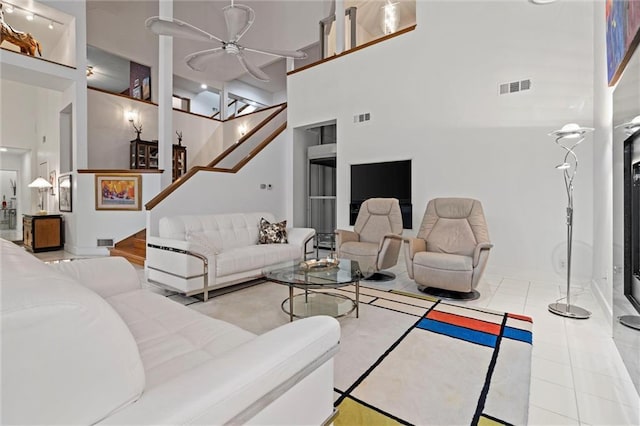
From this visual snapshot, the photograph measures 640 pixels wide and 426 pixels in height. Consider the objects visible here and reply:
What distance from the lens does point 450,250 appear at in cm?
372

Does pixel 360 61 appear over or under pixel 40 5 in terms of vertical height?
under

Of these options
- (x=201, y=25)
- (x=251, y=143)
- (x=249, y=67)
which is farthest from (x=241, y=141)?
(x=201, y=25)

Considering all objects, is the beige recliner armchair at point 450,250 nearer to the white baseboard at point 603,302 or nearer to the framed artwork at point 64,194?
the white baseboard at point 603,302

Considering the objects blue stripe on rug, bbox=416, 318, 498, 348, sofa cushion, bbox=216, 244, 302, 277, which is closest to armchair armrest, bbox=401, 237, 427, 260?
blue stripe on rug, bbox=416, 318, 498, 348

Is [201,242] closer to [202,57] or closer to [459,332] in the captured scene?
[459,332]

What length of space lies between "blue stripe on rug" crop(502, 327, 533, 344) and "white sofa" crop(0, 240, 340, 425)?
198cm

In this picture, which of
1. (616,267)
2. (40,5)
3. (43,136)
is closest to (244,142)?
(40,5)

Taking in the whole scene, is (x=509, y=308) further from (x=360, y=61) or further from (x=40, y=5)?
(x=40, y=5)

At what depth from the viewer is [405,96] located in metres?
5.11

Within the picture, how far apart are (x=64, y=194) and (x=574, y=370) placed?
8.68 m

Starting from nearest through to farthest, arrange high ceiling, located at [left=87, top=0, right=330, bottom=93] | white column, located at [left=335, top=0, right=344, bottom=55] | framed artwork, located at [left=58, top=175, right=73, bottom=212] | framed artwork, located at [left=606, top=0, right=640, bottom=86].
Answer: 1. framed artwork, located at [left=606, top=0, right=640, bottom=86]
2. white column, located at [left=335, top=0, right=344, bottom=55]
3. framed artwork, located at [left=58, top=175, right=73, bottom=212]
4. high ceiling, located at [left=87, top=0, right=330, bottom=93]

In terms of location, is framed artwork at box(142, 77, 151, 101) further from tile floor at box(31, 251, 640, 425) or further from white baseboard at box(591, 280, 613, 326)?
white baseboard at box(591, 280, 613, 326)

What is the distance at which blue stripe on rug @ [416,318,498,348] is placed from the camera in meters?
2.35

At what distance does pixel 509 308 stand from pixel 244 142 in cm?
633
